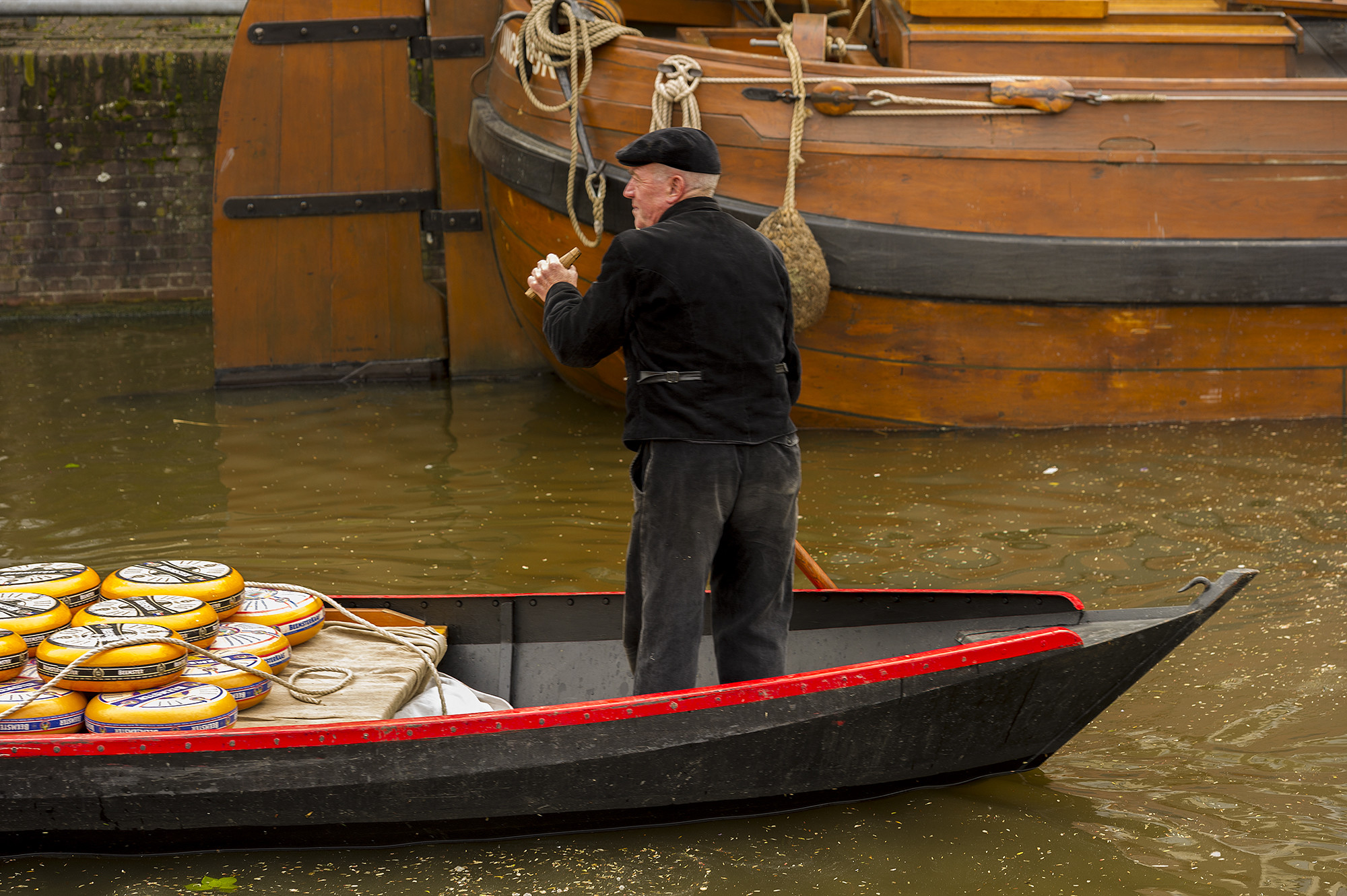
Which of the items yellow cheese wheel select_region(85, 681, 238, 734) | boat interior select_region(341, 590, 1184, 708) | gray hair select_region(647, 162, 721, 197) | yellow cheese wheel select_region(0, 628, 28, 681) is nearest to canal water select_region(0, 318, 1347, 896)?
yellow cheese wheel select_region(85, 681, 238, 734)

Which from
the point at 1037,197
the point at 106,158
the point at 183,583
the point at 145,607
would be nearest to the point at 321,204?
the point at 106,158

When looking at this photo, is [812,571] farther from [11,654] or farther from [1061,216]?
[1061,216]

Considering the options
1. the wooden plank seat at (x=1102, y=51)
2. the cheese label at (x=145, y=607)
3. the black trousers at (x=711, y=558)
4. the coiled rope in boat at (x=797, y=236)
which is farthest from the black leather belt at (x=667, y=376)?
the wooden plank seat at (x=1102, y=51)

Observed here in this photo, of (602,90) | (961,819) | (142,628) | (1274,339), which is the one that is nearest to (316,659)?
(142,628)

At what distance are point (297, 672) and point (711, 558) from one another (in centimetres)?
121

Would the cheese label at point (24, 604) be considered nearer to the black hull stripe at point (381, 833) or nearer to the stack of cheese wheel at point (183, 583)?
the stack of cheese wheel at point (183, 583)

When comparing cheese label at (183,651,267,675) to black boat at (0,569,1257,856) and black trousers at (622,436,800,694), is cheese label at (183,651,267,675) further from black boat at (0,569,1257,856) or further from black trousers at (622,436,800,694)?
black trousers at (622,436,800,694)

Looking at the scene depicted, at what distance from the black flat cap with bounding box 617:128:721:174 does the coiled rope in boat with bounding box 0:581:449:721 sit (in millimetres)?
1449

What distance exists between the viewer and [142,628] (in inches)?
133

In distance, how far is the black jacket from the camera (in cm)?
318

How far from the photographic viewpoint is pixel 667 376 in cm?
322

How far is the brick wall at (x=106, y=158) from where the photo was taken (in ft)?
34.2

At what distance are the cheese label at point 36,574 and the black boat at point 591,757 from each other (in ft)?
2.27

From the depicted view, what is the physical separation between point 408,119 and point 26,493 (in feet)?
10.3
